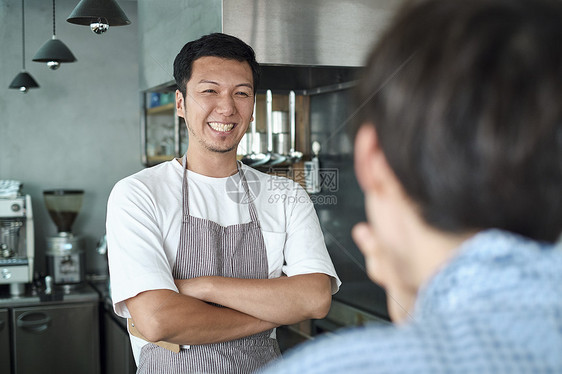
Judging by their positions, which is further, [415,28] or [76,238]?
[76,238]

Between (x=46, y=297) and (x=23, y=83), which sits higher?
(x=23, y=83)

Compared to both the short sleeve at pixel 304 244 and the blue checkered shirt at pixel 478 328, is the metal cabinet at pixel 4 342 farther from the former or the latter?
the blue checkered shirt at pixel 478 328

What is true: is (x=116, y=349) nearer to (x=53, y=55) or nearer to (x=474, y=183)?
(x=53, y=55)

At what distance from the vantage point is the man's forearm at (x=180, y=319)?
1.55m

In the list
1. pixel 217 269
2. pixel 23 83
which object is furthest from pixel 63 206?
pixel 217 269

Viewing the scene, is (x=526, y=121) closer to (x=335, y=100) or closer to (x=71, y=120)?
(x=335, y=100)

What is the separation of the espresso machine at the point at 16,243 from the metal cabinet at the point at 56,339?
193 mm

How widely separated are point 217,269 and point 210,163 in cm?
32

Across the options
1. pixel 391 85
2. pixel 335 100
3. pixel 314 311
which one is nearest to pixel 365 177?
pixel 391 85

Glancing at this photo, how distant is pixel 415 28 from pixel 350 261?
2.81 m

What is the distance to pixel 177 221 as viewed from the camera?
1746 millimetres

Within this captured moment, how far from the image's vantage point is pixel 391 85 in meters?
Answer: 0.53

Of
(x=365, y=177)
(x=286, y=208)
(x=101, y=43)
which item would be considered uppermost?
(x=101, y=43)

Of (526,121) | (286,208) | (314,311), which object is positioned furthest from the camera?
(286,208)
